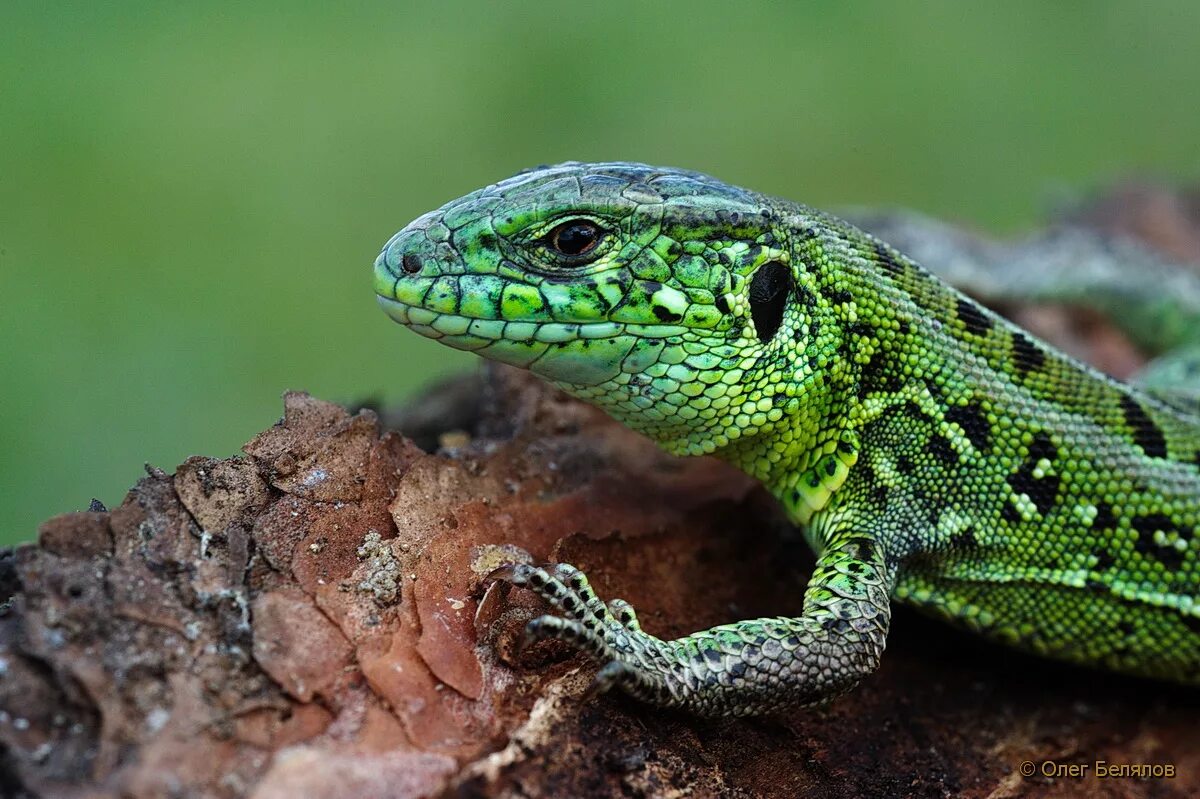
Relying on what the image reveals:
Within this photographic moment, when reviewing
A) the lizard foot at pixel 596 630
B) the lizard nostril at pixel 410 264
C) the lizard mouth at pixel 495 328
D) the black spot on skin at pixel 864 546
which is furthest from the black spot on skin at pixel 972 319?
the lizard nostril at pixel 410 264

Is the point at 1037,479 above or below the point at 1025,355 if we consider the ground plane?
below

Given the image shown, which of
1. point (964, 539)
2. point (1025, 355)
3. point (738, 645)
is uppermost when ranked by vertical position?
point (1025, 355)

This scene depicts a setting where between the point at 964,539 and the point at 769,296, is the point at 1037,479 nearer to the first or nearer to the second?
the point at 964,539

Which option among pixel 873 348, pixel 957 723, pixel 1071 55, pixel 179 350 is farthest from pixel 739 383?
pixel 1071 55

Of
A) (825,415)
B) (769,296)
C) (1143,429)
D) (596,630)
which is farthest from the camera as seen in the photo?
(1143,429)

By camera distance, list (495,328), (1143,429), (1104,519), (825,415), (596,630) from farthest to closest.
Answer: (1143,429) → (1104,519) → (825,415) → (495,328) → (596,630)

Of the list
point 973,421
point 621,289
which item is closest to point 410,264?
point 621,289
